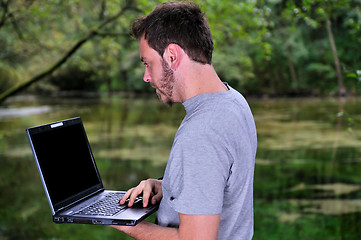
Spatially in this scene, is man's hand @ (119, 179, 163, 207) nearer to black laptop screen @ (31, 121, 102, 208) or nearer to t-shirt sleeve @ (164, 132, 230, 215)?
black laptop screen @ (31, 121, 102, 208)

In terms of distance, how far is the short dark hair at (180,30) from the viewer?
116cm

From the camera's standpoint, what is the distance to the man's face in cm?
120

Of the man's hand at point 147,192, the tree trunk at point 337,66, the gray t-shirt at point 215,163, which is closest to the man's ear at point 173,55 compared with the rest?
the gray t-shirt at point 215,163

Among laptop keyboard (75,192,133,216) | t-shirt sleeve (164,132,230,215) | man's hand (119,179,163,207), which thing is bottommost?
laptop keyboard (75,192,133,216)

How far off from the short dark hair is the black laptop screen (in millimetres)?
527

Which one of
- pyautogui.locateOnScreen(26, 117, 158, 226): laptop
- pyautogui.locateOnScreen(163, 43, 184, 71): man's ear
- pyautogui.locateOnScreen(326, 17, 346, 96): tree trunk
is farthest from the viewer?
pyautogui.locateOnScreen(326, 17, 346, 96): tree trunk

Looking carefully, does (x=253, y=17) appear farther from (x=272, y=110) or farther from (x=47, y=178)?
(x=272, y=110)

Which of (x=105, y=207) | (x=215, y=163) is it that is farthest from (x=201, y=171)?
(x=105, y=207)

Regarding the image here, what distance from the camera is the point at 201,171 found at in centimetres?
104

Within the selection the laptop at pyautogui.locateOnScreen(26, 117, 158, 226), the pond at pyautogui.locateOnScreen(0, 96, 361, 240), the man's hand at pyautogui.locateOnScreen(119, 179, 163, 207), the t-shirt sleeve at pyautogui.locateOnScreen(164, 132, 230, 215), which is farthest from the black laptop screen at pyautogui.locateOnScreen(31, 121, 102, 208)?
the pond at pyautogui.locateOnScreen(0, 96, 361, 240)

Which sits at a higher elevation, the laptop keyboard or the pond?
the laptop keyboard

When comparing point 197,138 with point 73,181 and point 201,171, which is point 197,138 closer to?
point 201,171

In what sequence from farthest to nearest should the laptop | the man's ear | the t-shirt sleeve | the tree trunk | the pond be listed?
1. the tree trunk
2. the pond
3. the laptop
4. the man's ear
5. the t-shirt sleeve

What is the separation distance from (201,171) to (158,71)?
12.9 inches
